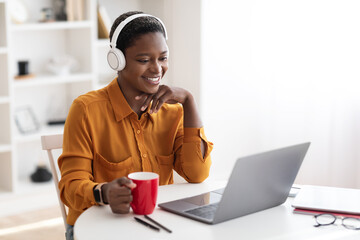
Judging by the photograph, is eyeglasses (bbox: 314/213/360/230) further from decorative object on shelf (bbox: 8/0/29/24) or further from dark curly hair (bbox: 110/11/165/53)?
decorative object on shelf (bbox: 8/0/29/24)

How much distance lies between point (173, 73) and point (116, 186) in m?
2.41

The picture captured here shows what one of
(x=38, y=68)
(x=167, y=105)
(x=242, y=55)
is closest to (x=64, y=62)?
(x=38, y=68)

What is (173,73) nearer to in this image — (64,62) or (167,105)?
(64,62)

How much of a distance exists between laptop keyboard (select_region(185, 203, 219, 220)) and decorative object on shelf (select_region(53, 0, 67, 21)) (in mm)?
2428

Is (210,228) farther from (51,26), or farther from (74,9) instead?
(74,9)

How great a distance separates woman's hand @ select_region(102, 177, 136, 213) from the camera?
1428 millimetres

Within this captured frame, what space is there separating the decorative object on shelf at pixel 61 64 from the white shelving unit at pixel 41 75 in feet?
0.17

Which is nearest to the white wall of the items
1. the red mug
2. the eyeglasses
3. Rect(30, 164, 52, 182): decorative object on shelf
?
Rect(30, 164, 52, 182): decorative object on shelf

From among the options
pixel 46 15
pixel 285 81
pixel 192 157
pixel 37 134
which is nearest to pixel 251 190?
pixel 192 157

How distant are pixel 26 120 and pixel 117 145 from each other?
2.02 metres

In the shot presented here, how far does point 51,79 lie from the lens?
11.7 feet

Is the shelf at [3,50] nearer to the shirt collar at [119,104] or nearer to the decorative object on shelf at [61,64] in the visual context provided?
the decorative object on shelf at [61,64]

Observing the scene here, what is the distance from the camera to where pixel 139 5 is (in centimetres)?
401

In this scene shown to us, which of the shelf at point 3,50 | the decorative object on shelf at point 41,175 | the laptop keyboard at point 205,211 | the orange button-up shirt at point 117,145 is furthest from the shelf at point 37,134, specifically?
the laptop keyboard at point 205,211
